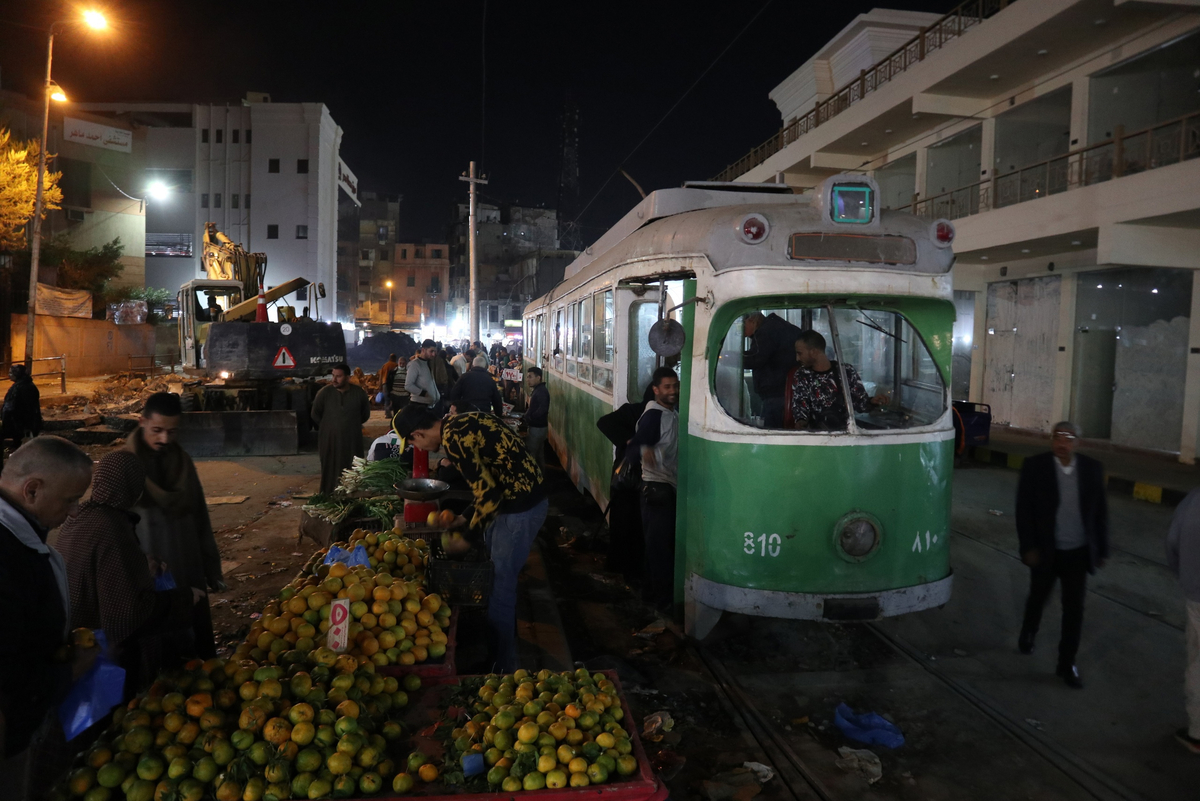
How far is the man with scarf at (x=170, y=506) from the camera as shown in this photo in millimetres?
4395

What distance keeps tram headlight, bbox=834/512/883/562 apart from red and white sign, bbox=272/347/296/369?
1243 cm

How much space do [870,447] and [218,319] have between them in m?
15.4

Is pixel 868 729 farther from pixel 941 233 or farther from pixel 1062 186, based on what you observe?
pixel 1062 186

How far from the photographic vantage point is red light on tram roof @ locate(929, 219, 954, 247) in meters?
5.22

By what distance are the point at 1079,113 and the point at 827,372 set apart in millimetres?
13526

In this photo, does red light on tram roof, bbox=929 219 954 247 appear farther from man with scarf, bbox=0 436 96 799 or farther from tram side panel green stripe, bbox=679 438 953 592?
Result: man with scarf, bbox=0 436 96 799

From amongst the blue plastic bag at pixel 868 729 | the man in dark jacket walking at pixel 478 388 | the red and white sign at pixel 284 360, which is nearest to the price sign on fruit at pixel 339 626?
the blue plastic bag at pixel 868 729

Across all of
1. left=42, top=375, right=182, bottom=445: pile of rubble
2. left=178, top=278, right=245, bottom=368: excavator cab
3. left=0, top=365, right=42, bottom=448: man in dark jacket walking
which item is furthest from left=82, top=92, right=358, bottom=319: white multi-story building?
left=0, top=365, right=42, bottom=448: man in dark jacket walking

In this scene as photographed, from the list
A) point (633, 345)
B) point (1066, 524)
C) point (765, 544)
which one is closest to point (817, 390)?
point (765, 544)

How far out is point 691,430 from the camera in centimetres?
541

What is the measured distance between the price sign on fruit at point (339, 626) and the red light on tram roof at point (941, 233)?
14.4ft

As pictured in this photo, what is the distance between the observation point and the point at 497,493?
4.65 metres

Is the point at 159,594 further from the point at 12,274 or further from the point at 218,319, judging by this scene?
the point at 12,274

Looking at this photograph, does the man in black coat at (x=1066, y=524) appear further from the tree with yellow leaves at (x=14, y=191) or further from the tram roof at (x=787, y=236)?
the tree with yellow leaves at (x=14, y=191)
